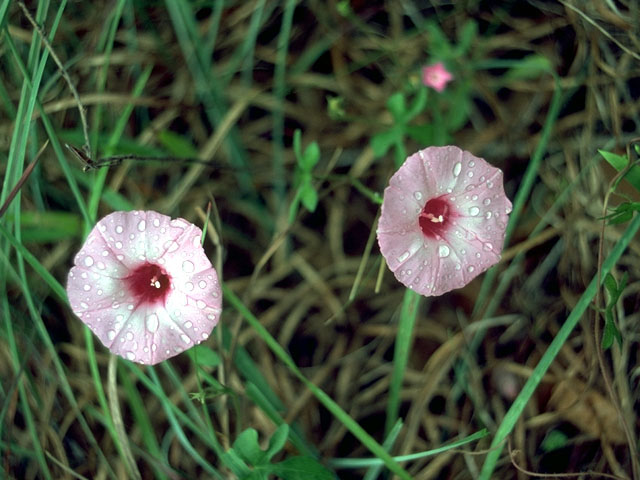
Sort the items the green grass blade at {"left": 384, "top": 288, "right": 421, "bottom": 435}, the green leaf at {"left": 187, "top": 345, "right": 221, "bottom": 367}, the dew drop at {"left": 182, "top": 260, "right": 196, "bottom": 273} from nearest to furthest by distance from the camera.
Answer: the dew drop at {"left": 182, "top": 260, "right": 196, "bottom": 273} → the green leaf at {"left": 187, "top": 345, "right": 221, "bottom": 367} → the green grass blade at {"left": 384, "top": 288, "right": 421, "bottom": 435}

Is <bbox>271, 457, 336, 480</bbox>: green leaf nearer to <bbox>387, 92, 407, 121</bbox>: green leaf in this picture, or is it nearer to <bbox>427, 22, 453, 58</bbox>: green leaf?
<bbox>387, 92, 407, 121</bbox>: green leaf

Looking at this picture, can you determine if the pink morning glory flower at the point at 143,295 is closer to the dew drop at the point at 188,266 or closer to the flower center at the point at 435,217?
the dew drop at the point at 188,266

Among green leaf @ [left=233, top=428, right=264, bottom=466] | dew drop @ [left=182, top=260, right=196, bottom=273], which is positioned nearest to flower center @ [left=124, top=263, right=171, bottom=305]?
dew drop @ [left=182, top=260, right=196, bottom=273]

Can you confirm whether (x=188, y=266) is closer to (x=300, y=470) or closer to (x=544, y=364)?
(x=300, y=470)

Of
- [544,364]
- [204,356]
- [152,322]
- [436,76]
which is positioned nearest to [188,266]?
[152,322]

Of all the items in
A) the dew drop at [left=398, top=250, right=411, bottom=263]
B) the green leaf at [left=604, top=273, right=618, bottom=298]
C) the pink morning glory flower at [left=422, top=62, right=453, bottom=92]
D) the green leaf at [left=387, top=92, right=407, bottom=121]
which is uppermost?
the green leaf at [left=387, top=92, right=407, bottom=121]

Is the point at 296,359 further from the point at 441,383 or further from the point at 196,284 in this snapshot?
the point at 196,284
